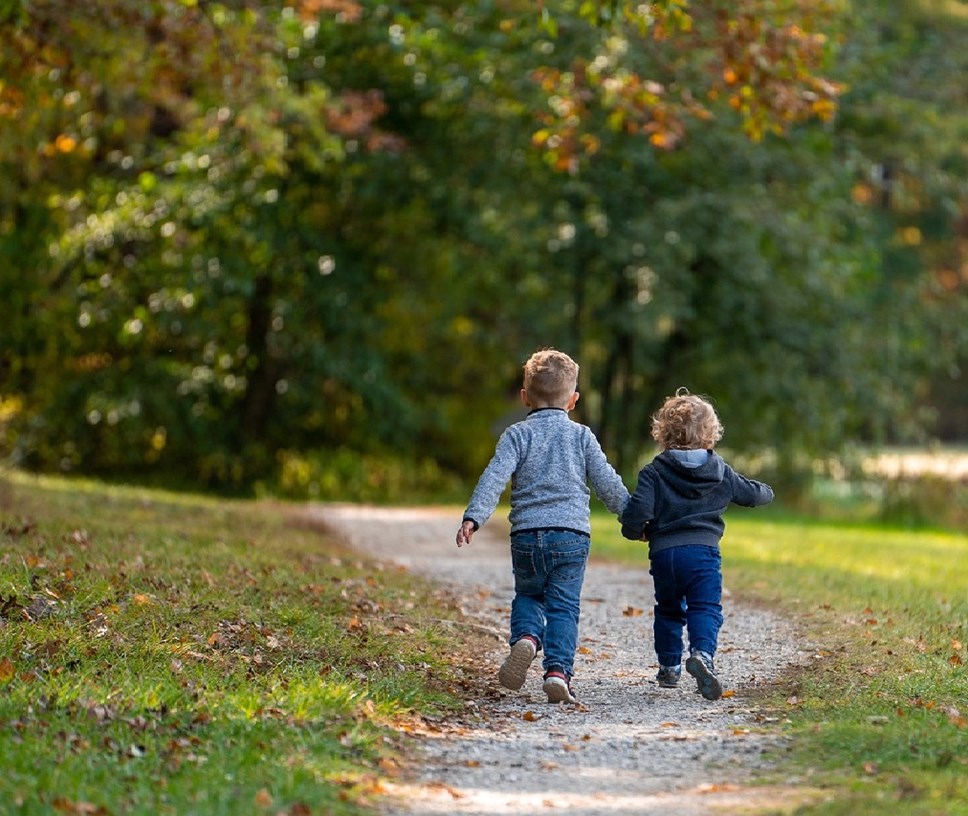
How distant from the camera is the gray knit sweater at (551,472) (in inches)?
273

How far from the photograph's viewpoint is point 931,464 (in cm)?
2314

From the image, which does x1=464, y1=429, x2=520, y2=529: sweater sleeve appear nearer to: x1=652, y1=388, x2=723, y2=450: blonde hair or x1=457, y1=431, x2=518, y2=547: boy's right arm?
x1=457, y1=431, x2=518, y2=547: boy's right arm

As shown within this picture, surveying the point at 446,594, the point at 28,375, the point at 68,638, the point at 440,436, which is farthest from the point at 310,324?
the point at 68,638

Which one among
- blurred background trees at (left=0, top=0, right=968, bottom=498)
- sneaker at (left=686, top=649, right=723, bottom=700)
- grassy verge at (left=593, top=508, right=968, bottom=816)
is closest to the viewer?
grassy verge at (left=593, top=508, right=968, bottom=816)

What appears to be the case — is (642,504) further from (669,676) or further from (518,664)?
(518,664)

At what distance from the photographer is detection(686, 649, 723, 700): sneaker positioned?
684cm

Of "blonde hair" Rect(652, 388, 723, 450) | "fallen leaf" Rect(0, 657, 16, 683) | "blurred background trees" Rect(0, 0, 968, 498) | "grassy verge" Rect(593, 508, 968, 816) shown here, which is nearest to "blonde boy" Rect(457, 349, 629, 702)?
"blonde hair" Rect(652, 388, 723, 450)

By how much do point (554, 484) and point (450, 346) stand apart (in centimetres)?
1594

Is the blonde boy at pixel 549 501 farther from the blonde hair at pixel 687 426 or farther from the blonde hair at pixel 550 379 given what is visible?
the blonde hair at pixel 687 426

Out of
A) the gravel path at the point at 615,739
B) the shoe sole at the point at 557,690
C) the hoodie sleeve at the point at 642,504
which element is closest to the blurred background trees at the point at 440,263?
the gravel path at the point at 615,739

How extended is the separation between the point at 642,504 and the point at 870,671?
139 cm

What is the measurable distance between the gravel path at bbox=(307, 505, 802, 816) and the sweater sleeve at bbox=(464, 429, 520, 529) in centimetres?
85

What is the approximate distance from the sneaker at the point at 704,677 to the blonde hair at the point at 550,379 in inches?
51.6

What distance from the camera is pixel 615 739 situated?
20.0ft
